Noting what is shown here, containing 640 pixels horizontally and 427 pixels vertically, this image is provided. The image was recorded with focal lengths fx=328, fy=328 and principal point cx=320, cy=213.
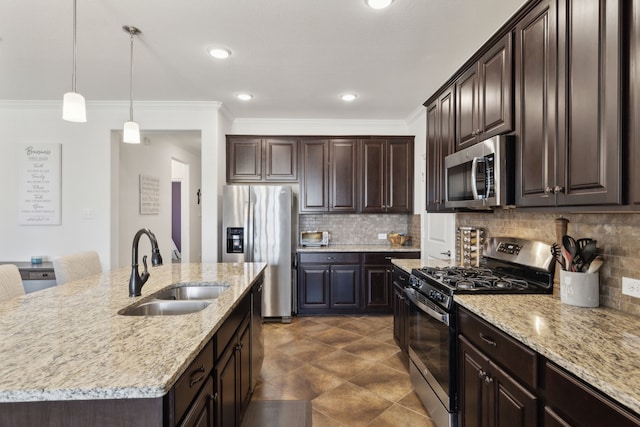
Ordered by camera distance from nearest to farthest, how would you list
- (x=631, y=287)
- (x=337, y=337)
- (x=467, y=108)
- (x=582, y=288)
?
1. (x=631, y=287)
2. (x=582, y=288)
3. (x=467, y=108)
4. (x=337, y=337)

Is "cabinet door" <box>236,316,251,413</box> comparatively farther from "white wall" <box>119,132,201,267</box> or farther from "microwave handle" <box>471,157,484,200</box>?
"white wall" <box>119,132,201,267</box>

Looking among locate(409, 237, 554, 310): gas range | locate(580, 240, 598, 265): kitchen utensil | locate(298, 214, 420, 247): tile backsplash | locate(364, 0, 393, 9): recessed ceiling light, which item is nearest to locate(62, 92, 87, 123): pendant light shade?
locate(364, 0, 393, 9): recessed ceiling light

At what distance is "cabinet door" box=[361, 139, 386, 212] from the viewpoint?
4449 millimetres

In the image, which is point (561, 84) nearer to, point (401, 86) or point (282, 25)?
point (282, 25)

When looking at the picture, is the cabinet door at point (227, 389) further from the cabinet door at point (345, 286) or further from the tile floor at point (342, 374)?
the cabinet door at point (345, 286)

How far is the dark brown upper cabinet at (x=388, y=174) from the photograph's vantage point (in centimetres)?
445

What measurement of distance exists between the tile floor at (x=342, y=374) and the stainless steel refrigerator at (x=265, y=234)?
0.40m

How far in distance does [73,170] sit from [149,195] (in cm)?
116

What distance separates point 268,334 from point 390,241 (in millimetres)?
2084

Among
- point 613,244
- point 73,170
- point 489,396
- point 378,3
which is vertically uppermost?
point 378,3

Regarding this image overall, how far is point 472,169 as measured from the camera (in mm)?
2043

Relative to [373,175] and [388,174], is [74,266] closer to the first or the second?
[373,175]

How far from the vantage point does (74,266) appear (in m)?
2.39

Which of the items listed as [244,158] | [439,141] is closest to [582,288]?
[439,141]
